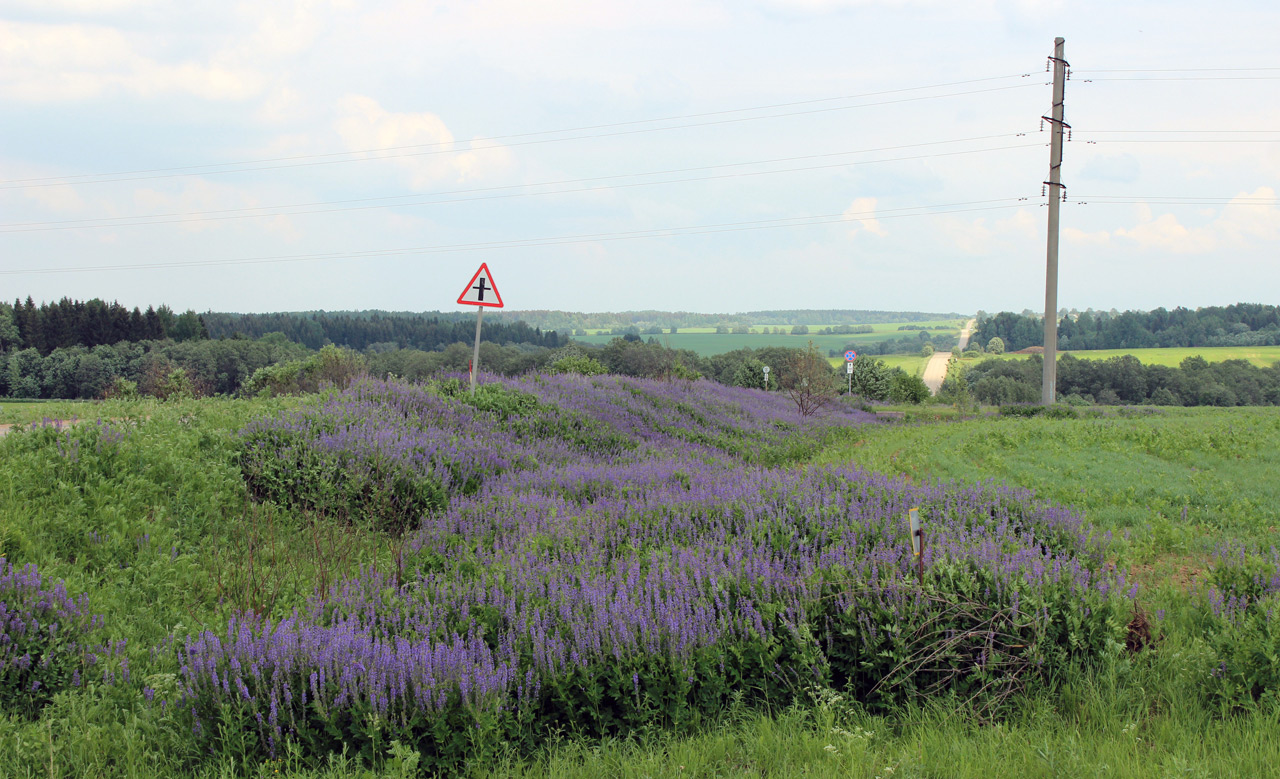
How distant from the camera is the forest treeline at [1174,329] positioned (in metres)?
65.0

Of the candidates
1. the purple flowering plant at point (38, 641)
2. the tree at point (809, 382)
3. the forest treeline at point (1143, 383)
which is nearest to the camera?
the purple flowering plant at point (38, 641)

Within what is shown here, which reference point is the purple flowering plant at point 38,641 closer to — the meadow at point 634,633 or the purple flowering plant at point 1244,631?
the meadow at point 634,633

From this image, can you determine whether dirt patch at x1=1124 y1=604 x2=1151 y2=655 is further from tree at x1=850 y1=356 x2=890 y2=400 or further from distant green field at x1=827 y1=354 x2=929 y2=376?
distant green field at x1=827 y1=354 x2=929 y2=376

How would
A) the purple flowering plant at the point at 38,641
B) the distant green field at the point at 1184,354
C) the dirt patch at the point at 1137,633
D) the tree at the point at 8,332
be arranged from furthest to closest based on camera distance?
1. the tree at the point at 8,332
2. the distant green field at the point at 1184,354
3. the dirt patch at the point at 1137,633
4. the purple flowering plant at the point at 38,641

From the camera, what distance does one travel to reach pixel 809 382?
26375 millimetres

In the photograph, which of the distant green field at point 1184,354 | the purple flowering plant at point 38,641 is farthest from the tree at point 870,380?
the purple flowering plant at point 38,641

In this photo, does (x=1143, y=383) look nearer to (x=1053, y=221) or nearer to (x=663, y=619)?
(x=1053, y=221)

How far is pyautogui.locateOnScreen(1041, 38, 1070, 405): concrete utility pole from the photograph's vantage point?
26625 mm

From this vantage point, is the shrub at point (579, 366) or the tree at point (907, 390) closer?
the shrub at point (579, 366)

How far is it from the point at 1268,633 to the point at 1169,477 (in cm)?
667

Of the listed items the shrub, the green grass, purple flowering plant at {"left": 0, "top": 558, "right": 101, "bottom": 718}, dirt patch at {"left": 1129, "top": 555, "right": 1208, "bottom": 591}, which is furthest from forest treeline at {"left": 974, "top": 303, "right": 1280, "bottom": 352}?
purple flowering plant at {"left": 0, "top": 558, "right": 101, "bottom": 718}

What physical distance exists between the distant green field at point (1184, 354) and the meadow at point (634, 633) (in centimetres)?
5500

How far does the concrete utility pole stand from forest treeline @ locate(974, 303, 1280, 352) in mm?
39661

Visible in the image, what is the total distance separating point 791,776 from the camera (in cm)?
300
